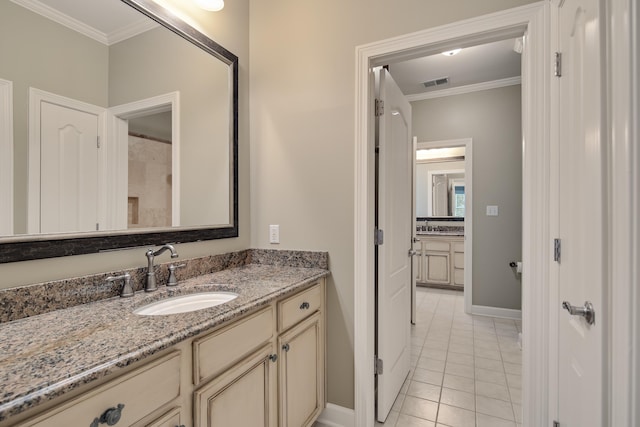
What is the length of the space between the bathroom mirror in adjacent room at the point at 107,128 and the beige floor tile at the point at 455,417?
170 centimetres

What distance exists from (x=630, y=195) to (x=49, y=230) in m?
1.62

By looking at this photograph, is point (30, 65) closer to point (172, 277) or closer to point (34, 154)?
point (34, 154)

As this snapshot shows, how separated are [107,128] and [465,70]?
11.2ft

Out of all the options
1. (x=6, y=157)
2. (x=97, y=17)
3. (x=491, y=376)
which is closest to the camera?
(x=6, y=157)

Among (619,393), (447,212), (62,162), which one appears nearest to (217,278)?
(62,162)

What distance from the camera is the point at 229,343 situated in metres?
1.03

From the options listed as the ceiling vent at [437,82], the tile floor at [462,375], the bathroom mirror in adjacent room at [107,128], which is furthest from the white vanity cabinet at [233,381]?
the ceiling vent at [437,82]

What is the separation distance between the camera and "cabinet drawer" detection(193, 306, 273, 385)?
0.92 m

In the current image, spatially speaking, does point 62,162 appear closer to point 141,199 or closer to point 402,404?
point 141,199

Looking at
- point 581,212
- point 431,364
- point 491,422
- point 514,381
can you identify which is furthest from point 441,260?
point 581,212

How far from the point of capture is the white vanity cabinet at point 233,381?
0.70 meters

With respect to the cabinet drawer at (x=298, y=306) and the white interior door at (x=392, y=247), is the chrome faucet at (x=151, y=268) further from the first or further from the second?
the white interior door at (x=392, y=247)

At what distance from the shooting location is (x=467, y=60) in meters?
3.05

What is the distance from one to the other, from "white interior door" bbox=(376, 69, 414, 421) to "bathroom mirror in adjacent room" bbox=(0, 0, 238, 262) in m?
0.94
